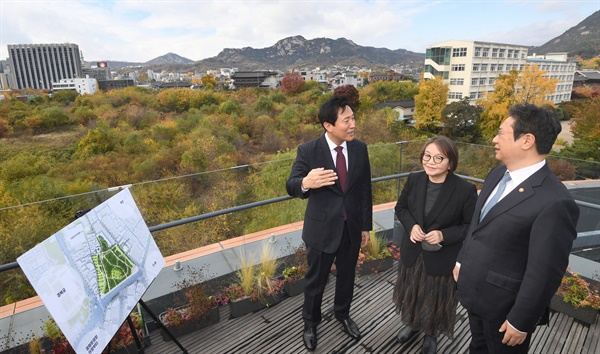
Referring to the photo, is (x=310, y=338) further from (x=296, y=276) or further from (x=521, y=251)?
(x=521, y=251)

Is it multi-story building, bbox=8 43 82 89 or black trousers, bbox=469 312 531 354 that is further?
multi-story building, bbox=8 43 82 89

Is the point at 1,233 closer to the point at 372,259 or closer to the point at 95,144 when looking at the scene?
the point at 372,259

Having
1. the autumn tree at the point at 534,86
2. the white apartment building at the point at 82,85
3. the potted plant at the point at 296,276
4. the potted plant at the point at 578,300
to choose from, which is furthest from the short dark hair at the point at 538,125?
the white apartment building at the point at 82,85

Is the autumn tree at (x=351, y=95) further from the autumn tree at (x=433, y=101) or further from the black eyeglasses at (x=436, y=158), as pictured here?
the autumn tree at (x=433, y=101)

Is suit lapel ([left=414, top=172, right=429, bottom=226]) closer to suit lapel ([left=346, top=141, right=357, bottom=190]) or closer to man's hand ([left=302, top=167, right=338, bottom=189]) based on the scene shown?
suit lapel ([left=346, top=141, right=357, bottom=190])

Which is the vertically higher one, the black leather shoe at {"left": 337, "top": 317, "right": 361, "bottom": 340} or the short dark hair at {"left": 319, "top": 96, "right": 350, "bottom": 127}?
the short dark hair at {"left": 319, "top": 96, "right": 350, "bottom": 127}

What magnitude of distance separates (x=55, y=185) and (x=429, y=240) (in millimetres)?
19189

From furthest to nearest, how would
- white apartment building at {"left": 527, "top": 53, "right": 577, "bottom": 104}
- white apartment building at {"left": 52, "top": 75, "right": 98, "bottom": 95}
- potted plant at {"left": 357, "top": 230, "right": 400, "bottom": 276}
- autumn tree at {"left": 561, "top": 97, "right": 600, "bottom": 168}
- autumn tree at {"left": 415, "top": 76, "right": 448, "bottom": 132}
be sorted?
white apartment building at {"left": 52, "top": 75, "right": 98, "bottom": 95} → white apartment building at {"left": 527, "top": 53, "right": 577, "bottom": 104} → autumn tree at {"left": 415, "top": 76, "right": 448, "bottom": 132} → autumn tree at {"left": 561, "top": 97, "right": 600, "bottom": 168} → potted plant at {"left": 357, "top": 230, "right": 400, "bottom": 276}

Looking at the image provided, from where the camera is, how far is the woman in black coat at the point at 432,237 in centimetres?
216

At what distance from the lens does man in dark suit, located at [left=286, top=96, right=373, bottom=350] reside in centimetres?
225

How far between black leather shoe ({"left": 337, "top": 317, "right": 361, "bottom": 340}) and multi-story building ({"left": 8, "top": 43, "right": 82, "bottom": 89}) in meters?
144

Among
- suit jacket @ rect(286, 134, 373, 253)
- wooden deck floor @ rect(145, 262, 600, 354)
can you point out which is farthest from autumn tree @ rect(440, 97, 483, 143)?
suit jacket @ rect(286, 134, 373, 253)

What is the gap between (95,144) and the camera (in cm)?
2514

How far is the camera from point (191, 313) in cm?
269
